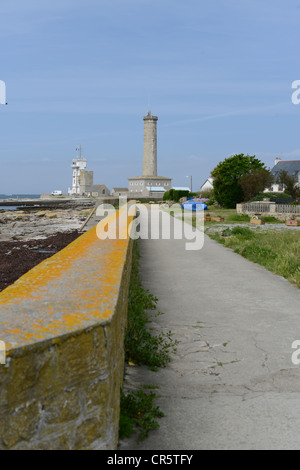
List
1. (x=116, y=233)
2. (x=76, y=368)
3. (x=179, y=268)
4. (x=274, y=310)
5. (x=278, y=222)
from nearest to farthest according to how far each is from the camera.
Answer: (x=76, y=368)
(x=274, y=310)
(x=116, y=233)
(x=179, y=268)
(x=278, y=222)

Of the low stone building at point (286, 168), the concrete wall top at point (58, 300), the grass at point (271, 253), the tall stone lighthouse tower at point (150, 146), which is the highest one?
the tall stone lighthouse tower at point (150, 146)

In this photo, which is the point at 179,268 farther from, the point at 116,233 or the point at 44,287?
the point at 44,287

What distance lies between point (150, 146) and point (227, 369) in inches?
4134

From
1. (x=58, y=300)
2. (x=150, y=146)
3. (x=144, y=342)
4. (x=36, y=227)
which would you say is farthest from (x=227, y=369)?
(x=150, y=146)

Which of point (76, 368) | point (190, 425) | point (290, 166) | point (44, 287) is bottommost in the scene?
point (190, 425)

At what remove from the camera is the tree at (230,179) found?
1950 inches

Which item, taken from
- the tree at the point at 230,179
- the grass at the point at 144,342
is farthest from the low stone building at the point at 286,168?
the grass at the point at 144,342

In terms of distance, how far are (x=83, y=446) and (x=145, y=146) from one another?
10750cm

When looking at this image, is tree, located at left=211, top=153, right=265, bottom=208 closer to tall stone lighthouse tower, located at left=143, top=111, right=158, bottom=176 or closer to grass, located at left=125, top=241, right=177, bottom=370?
grass, located at left=125, top=241, right=177, bottom=370

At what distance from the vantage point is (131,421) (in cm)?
353

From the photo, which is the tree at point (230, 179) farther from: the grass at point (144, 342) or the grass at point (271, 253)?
the grass at point (144, 342)

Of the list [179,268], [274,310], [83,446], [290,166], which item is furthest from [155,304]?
[290,166]

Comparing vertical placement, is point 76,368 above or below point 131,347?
Result: above

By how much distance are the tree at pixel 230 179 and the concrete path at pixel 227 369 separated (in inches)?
1600
